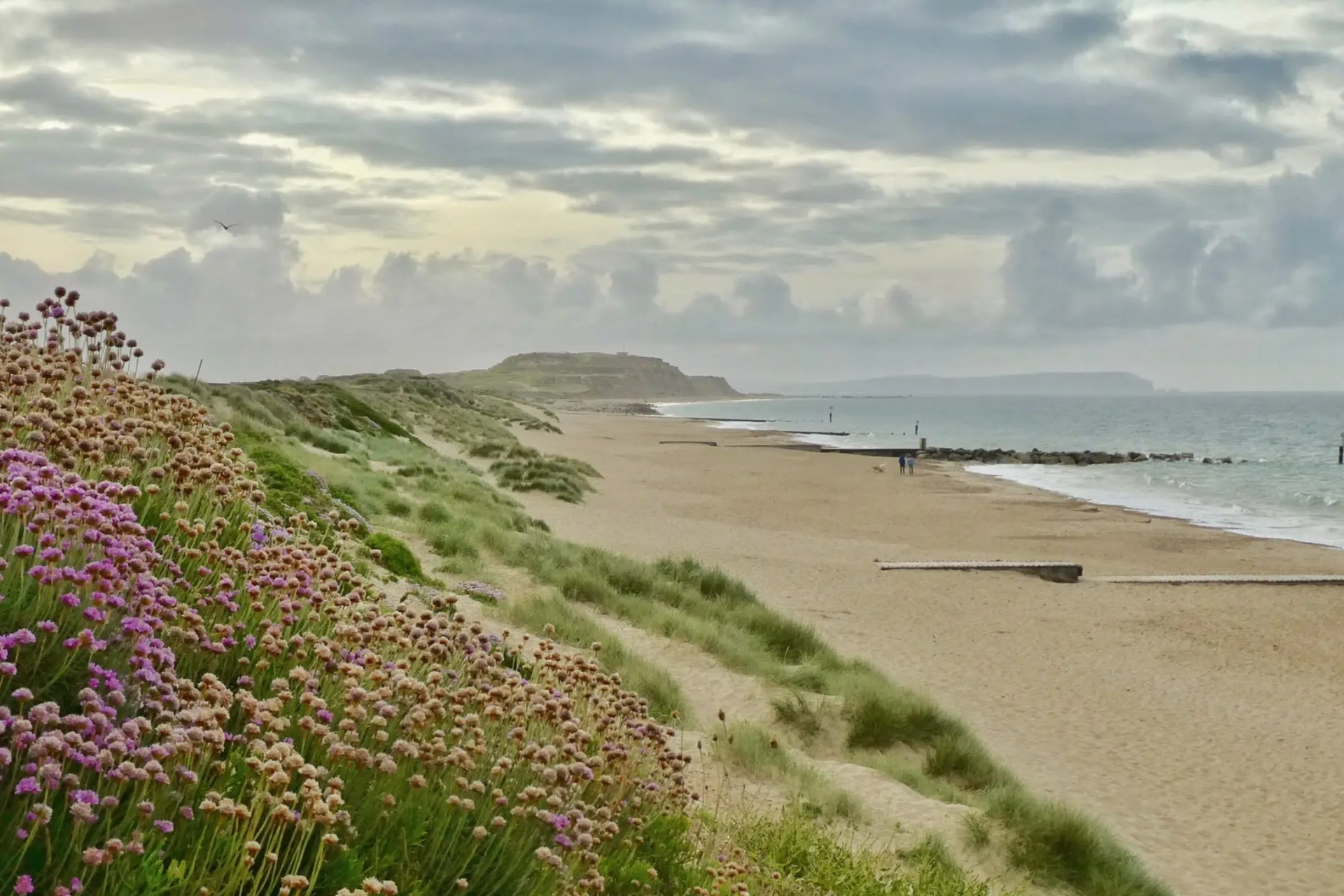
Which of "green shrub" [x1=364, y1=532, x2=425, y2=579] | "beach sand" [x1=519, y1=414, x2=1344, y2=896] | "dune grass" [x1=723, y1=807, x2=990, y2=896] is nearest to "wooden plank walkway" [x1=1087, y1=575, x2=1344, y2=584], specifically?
"beach sand" [x1=519, y1=414, x2=1344, y2=896]

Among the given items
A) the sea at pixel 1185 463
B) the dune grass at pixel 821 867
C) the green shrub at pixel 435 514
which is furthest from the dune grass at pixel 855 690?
the sea at pixel 1185 463

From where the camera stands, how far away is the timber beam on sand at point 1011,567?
25.6 metres

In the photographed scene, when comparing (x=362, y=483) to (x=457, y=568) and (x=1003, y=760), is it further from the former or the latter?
(x=1003, y=760)

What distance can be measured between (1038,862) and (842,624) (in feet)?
32.4

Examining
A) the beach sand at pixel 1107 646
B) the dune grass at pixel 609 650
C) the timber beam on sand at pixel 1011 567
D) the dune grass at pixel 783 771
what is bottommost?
the beach sand at pixel 1107 646

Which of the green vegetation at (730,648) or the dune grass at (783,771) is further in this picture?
the green vegetation at (730,648)

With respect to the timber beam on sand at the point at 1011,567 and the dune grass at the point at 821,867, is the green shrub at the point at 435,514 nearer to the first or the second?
the dune grass at the point at 821,867

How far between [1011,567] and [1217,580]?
470cm

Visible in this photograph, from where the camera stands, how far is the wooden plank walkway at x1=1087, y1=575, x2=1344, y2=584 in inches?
1026

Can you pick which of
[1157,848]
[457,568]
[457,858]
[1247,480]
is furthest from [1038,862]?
[1247,480]

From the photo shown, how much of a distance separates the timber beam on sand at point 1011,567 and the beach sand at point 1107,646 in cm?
55

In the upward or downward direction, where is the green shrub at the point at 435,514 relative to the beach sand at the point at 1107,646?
upward

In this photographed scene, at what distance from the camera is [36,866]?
10.1 feet

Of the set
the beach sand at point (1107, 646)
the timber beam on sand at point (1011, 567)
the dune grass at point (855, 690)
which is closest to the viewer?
the dune grass at point (855, 690)
